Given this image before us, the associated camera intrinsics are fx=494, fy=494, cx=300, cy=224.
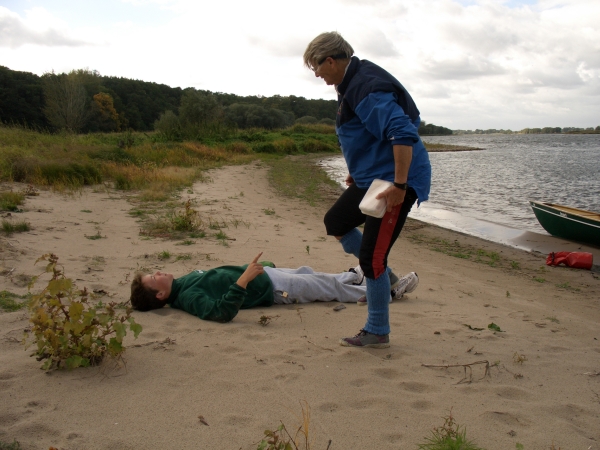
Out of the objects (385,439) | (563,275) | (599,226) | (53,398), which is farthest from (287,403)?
(599,226)

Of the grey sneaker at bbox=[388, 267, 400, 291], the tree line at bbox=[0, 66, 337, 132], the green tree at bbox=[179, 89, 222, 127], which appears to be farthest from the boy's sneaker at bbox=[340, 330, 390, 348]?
the green tree at bbox=[179, 89, 222, 127]

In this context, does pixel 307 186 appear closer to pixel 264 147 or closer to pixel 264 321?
pixel 264 321

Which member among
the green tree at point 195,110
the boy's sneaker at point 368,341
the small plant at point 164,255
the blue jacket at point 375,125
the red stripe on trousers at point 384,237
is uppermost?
the green tree at point 195,110

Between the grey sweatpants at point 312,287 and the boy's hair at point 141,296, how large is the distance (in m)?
0.97

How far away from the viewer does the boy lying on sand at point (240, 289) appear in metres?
3.68

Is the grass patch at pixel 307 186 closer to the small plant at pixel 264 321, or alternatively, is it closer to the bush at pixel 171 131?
the small plant at pixel 264 321

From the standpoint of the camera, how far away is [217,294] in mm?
4016

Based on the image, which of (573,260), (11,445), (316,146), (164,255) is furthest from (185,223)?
(316,146)

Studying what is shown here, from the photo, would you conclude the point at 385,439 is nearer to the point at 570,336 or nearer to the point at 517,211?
the point at 570,336

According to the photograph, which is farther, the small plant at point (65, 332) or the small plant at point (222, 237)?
the small plant at point (222, 237)

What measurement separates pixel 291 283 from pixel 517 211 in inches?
466

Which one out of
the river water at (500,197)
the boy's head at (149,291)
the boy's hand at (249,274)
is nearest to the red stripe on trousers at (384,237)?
the boy's hand at (249,274)

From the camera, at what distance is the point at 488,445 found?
7.17 feet

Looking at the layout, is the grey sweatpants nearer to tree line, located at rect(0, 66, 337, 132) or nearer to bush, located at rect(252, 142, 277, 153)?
bush, located at rect(252, 142, 277, 153)
